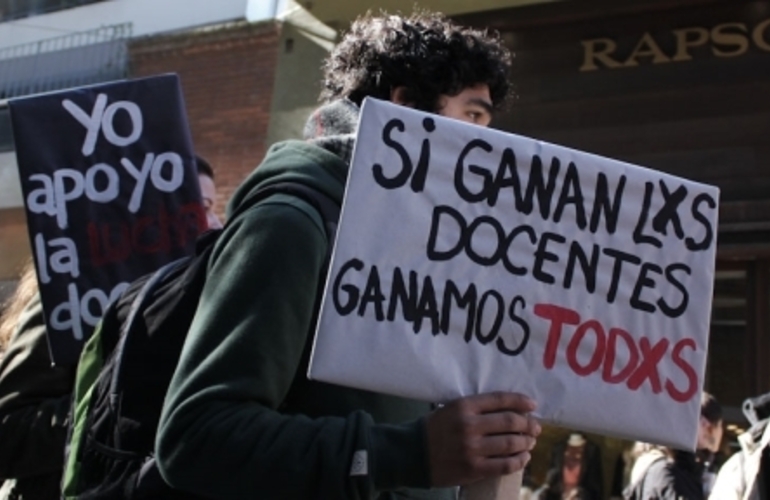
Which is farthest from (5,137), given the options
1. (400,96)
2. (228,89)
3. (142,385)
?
(142,385)

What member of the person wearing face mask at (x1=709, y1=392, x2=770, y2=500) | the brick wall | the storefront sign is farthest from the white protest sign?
the brick wall

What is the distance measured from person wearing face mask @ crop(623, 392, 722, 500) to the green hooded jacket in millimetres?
3440

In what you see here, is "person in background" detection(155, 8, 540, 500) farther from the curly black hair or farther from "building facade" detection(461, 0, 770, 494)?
"building facade" detection(461, 0, 770, 494)

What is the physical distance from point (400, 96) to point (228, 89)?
7.24 metres

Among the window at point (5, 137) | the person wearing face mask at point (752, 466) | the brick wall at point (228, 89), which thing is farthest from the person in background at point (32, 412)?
the window at point (5, 137)

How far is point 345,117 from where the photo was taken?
229 centimetres

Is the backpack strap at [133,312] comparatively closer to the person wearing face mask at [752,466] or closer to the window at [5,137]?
the person wearing face mask at [752,466]

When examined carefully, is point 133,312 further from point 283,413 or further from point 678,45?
point 678,45

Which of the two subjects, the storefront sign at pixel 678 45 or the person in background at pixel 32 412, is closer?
the person in background at pixel 32 412

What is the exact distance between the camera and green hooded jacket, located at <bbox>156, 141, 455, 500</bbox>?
1875 millimetres

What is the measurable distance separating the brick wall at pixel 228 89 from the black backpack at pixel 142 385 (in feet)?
22.9

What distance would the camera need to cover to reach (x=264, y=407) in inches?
74.6

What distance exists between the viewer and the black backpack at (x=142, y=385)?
2041 mm

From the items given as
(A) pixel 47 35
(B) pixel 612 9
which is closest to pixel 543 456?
(B) pixel 612 9
